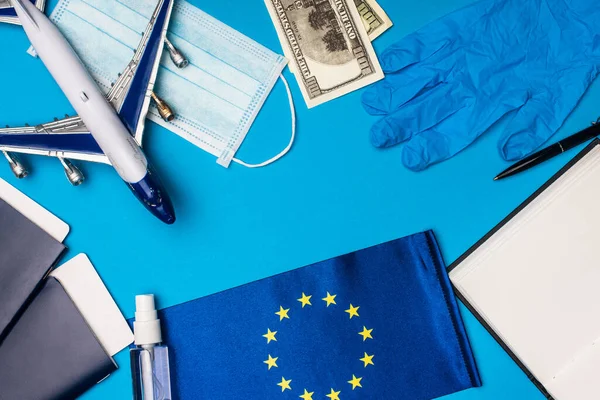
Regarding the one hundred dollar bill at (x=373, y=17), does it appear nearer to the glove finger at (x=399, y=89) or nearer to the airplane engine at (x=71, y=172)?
the glove finger at (x=399, y=89)

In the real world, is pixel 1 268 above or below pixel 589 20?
below

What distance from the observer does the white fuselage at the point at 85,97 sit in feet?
3.06

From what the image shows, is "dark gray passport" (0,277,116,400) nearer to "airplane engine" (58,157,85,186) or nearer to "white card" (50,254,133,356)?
"white card" (50,254,133,356)

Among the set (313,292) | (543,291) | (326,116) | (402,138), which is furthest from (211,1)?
(543,291)

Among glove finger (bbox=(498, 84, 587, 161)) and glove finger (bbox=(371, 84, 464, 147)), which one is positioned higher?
glove finger (bbox=(371, 84, 464, 147))

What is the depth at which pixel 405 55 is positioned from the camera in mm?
1034

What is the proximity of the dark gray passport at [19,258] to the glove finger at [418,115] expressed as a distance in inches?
24.1

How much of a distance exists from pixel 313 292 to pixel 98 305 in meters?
0.39

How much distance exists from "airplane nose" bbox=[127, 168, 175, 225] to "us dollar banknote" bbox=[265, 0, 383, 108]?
316 mm

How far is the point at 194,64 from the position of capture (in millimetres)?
1044

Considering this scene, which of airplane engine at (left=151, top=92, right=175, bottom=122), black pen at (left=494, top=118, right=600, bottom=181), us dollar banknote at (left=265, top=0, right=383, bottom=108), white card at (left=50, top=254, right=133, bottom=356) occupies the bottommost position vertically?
white card at (left=50, top=254, right=133, bottom=356)

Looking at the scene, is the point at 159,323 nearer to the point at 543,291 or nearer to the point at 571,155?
the point at 543,291

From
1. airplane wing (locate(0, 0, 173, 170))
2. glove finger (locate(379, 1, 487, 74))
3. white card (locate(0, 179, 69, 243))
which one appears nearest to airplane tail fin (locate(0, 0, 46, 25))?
airplane wing (locate(0, 0, 173, 170))

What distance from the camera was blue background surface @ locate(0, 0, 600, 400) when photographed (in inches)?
40.6
